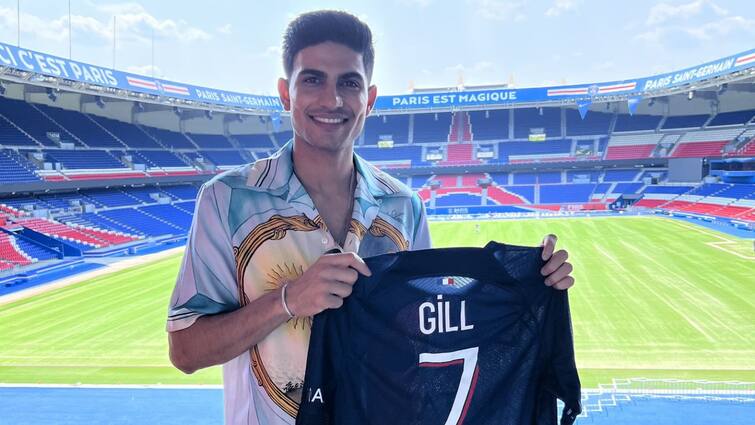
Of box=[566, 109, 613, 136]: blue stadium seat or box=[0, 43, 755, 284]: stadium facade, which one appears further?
box=[566, 109, 613, 136]: blue stadium seat

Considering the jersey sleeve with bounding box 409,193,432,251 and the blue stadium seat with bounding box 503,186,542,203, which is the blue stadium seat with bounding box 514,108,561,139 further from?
the jersey sleeve with bounding box 409,193,432,251

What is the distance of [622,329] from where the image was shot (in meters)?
11.5

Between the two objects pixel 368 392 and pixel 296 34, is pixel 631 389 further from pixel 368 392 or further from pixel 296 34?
pixel 296 34

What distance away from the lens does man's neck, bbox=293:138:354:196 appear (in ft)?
6.99

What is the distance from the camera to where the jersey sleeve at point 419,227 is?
7.89ft

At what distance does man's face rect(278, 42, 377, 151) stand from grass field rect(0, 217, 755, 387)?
7978mm

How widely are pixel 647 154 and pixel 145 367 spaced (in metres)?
42.1

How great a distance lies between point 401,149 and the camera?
48250 millimetres

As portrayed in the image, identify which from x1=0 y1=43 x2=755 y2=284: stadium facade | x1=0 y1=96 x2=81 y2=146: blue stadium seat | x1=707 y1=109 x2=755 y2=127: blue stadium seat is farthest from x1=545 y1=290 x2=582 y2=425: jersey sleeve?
x1=707 y1=109 x2=755 y2=127: blue stadium seat

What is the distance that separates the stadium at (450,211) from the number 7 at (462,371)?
5.15 m

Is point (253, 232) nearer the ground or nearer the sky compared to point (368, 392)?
nearer the sky

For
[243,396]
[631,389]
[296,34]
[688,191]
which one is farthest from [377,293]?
[688,191]

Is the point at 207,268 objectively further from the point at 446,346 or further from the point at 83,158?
the point at 83,158

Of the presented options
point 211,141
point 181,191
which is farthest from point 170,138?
point 181,191
